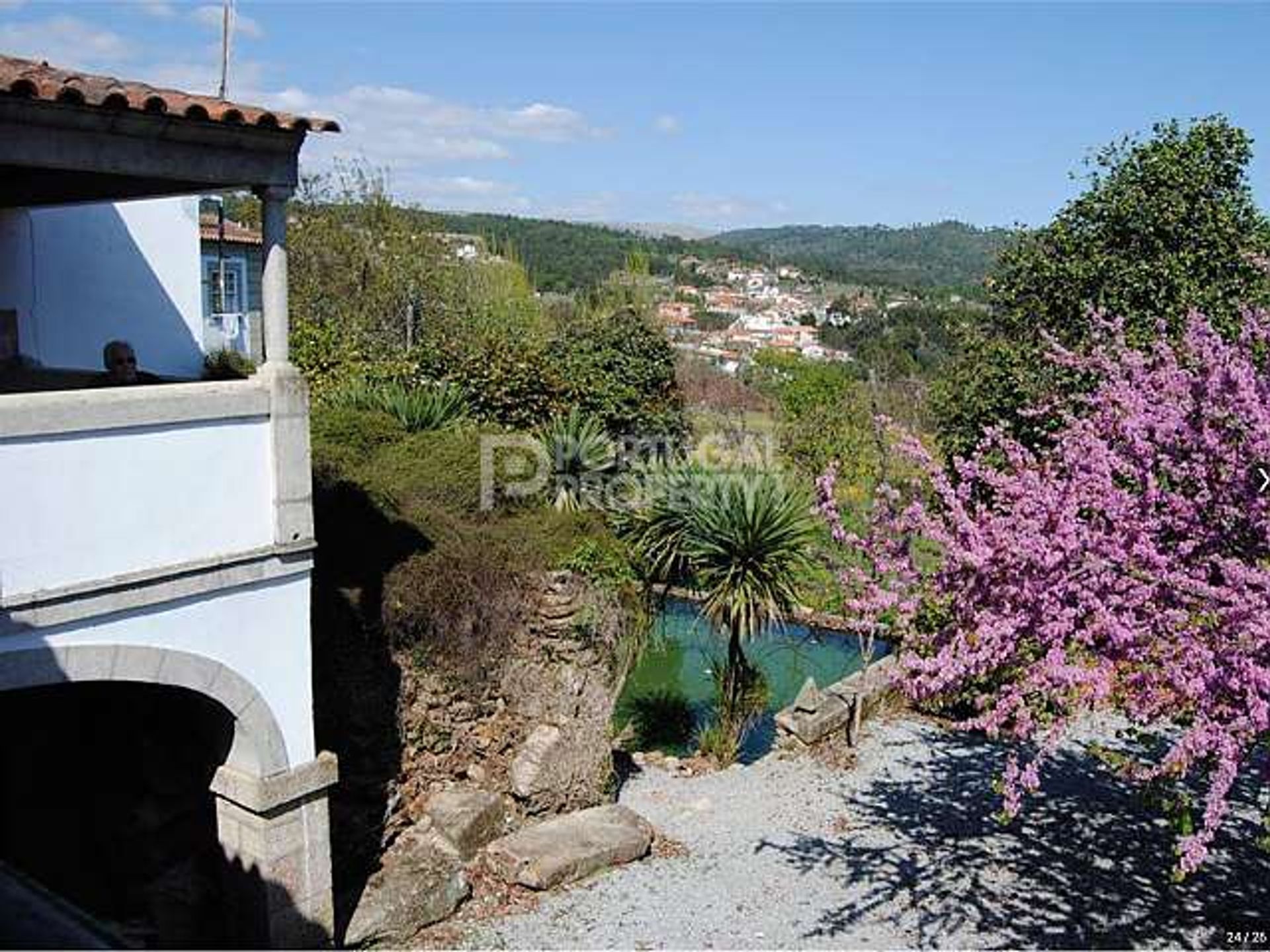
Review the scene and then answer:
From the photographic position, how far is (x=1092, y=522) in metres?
6.91

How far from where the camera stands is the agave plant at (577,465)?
13.4 metres

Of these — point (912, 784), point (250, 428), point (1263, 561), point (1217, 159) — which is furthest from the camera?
point (1217, 159)

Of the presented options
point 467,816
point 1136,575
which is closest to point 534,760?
point 467,816

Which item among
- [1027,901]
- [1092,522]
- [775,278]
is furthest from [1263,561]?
[775,278]

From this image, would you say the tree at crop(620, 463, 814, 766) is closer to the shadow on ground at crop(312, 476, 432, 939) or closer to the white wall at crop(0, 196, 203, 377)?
the shadow on ground at crop(312, 476, 432, 939)

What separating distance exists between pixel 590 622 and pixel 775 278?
89.7 meters

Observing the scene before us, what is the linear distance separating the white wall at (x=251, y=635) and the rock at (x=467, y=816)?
2.19 m

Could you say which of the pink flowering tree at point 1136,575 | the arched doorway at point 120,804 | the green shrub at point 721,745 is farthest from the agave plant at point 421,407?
the pink flowering tree at point 1136,575

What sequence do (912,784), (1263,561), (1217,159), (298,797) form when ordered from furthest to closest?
(1217,159) < (912,784) < (298,797) < (1263,561)

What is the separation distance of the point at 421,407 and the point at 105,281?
150 inches

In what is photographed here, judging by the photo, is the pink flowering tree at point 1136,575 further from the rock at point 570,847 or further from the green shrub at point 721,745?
the green shrub at point 721,745

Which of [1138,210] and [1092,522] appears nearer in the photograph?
[1092,522]

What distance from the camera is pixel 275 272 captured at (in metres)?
7.54

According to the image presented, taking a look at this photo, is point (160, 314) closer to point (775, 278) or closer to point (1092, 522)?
point (1092, 522)
